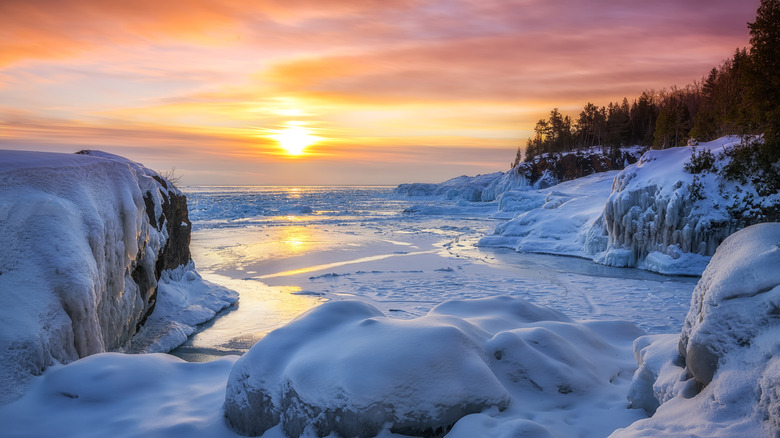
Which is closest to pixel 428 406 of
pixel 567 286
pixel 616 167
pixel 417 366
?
pixel 417 366

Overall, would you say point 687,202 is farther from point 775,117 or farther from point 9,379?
point 9,379

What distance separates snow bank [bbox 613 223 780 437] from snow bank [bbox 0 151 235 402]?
5523 millimetres

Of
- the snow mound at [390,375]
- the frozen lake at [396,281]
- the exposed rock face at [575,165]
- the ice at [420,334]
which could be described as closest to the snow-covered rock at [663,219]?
the frozen lake at [396,281]

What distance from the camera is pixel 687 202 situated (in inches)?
663

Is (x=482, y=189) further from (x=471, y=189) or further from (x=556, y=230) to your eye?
(x=556, y=230)

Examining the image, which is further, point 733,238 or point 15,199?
point 15,199

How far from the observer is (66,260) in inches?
223

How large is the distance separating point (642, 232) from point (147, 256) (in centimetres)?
1692

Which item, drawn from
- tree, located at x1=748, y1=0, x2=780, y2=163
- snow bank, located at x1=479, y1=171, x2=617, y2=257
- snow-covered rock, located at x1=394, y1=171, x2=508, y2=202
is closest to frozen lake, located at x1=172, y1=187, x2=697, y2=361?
snow bank, located at x1=479, y1=171, x2=617, y2=257

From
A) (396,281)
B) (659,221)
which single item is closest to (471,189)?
(659,221)

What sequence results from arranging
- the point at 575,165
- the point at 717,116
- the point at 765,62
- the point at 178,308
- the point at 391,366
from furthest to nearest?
the point at 575,165 < the point at 717,116 < the point at 765,62 < the point at 178,308 < the point at 391,366

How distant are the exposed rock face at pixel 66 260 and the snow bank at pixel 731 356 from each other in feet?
18.1

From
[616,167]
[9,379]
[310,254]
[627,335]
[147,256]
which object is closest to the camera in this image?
[9,379]

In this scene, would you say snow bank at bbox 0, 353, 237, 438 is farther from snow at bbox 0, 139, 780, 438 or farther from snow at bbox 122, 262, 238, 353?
snow at bbox 122, 262, 238, 353
